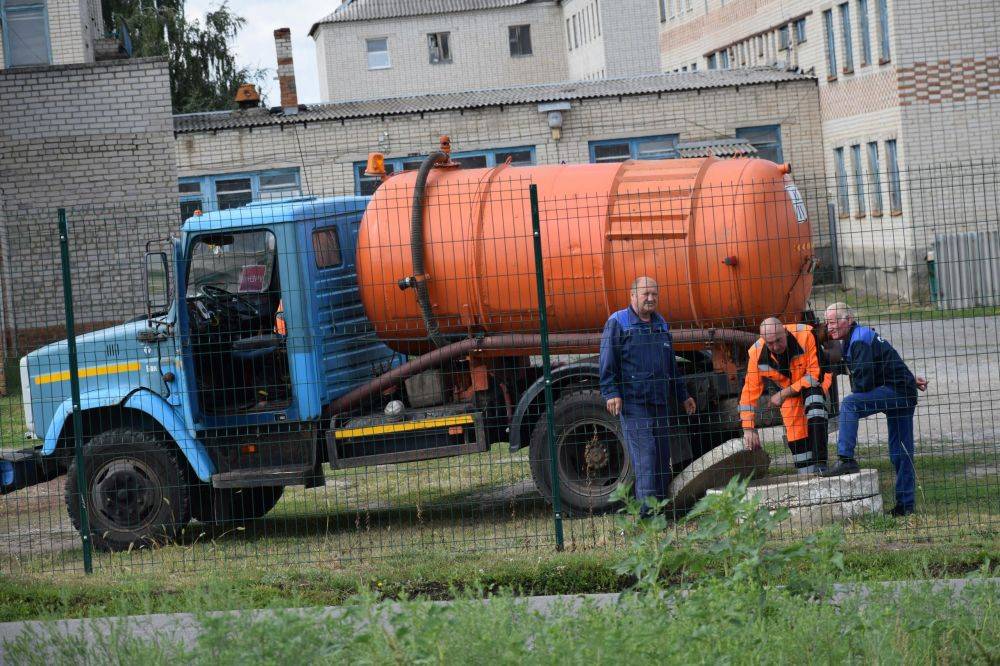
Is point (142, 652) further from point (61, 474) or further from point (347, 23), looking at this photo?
point (347, 23)

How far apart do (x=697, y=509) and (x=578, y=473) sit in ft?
12.9

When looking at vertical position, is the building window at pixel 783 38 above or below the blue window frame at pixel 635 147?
above

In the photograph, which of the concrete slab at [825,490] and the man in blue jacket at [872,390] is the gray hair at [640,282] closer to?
the man in blue jacket at [872,390]

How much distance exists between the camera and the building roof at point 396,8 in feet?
188

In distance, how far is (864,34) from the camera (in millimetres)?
27281

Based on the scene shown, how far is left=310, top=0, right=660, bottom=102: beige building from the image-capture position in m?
57.2

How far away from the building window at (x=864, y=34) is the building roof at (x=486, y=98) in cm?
161

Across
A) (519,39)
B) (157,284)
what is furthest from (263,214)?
(519,39)

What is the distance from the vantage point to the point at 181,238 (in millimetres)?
9695

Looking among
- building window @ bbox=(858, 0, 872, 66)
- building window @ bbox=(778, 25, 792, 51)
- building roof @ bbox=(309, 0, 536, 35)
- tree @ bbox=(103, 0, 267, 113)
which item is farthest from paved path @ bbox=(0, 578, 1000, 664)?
building roof @ bbox=(309, 0, 536, 35)

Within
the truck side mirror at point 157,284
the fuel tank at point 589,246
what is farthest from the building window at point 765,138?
the truck side mirror at point 157,284

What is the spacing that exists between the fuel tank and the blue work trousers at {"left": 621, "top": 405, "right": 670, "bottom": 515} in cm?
88

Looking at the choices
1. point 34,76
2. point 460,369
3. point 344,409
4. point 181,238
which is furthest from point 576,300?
point 34,76

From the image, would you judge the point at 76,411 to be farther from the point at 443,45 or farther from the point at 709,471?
the point at 443,45
